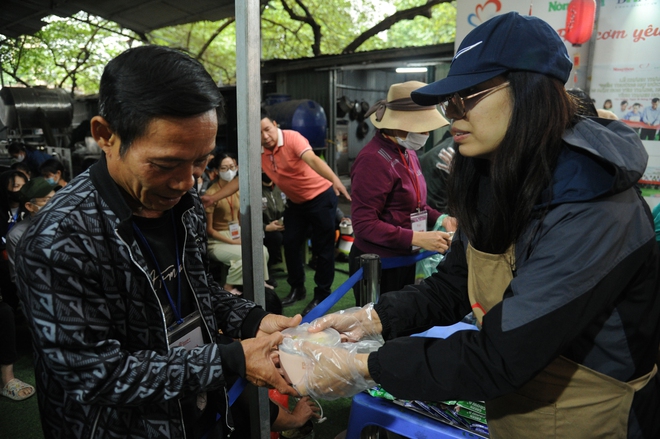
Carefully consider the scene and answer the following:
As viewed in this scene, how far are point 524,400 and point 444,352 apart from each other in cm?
28

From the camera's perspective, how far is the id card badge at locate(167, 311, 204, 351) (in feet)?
4.58

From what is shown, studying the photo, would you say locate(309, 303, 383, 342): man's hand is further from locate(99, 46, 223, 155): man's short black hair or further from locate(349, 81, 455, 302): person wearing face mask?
locate(349, 81, 455, 302): person wearing face mask

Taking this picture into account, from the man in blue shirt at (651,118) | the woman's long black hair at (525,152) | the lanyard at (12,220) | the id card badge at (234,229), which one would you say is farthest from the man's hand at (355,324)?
the man in blue shirt at (651,118)

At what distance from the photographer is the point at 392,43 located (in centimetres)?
1884

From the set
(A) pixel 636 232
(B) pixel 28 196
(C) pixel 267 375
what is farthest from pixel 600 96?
(B) pixel 28 196

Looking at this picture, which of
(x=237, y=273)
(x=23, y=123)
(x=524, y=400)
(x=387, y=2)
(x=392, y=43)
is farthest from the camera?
(x=392, y=43)

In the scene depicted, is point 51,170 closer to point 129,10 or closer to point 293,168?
point 129,10

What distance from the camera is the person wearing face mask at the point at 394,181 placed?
9.60ft

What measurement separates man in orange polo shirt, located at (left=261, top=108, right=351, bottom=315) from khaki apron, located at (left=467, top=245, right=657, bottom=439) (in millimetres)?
3430

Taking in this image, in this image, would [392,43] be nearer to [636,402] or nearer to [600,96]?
[600,96]

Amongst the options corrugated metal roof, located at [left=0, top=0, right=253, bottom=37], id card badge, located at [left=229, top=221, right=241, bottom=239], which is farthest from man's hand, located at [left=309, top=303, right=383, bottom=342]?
id card badge, located at [left=229, top=221, right=241, bottom=239]

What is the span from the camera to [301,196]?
4.92 metres

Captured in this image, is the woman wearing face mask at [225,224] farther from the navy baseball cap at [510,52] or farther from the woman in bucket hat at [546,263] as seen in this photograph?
the navy baseball cap at [510,52]

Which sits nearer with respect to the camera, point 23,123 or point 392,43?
point 23,123
